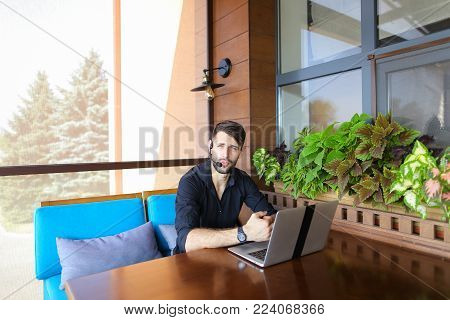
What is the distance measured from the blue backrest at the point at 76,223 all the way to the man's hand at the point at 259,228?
0.91 m

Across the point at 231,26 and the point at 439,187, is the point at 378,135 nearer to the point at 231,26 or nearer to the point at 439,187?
the point at 439,187

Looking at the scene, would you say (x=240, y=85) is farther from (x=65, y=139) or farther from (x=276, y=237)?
(x=276, y=237)

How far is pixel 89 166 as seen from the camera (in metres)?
2.08

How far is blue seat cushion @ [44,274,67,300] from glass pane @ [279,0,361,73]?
217 centimetres

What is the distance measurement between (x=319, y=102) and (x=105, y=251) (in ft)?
5.74

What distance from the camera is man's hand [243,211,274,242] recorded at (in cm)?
121

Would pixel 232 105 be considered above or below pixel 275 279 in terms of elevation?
above

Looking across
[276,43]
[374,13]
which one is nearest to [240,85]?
[276,43]

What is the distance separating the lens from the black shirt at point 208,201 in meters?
1.41

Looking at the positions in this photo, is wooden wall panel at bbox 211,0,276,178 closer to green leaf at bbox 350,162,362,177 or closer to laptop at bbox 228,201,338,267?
green leaf at bbox 350,162,362,177

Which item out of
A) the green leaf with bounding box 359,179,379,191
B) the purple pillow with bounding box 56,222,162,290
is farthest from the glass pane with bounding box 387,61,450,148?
the purple pillow with bounding box 56,222,162,290

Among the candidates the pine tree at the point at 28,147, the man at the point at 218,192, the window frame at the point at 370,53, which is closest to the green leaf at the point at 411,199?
the man at the point at 218,192

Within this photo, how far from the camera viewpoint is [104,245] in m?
1.62

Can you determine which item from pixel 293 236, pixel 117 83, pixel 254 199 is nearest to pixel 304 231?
pixel 293 236
